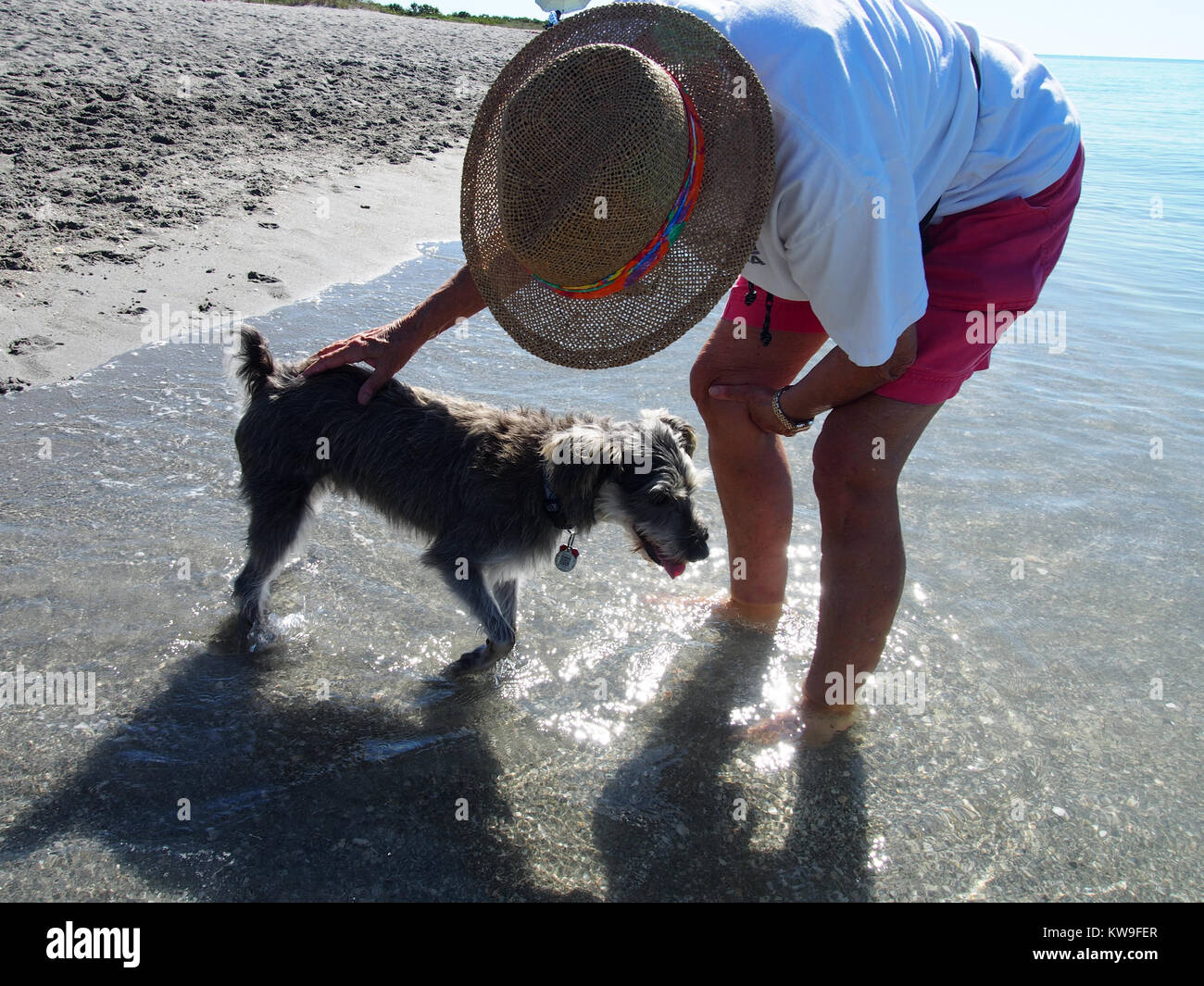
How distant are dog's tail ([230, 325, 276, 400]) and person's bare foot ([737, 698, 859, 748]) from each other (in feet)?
9.93

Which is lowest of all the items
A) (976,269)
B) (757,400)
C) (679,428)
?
(679,428)

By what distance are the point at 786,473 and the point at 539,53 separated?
2346 millimetres

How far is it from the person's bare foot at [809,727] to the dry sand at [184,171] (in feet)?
18.0

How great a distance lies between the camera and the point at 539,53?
2.90 metres

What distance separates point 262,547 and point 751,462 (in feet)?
8.27

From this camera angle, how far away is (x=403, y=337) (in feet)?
13.2

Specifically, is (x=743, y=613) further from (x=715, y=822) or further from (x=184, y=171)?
(x=184, y=171)

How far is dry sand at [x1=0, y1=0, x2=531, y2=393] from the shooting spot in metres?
7.47

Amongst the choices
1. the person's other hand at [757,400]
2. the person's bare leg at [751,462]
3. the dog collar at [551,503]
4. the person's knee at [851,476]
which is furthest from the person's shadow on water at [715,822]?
the person's other hand at [757,400]

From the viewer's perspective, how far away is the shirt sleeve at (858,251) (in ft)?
8.15

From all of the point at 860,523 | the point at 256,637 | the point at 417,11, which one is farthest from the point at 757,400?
the point at 417,11

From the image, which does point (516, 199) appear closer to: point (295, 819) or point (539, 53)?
point (539, 53)

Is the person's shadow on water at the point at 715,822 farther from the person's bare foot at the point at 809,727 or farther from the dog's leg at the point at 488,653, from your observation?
the dog's leg at the point at 488,653

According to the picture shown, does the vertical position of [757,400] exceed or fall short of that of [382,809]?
it exceeds it
